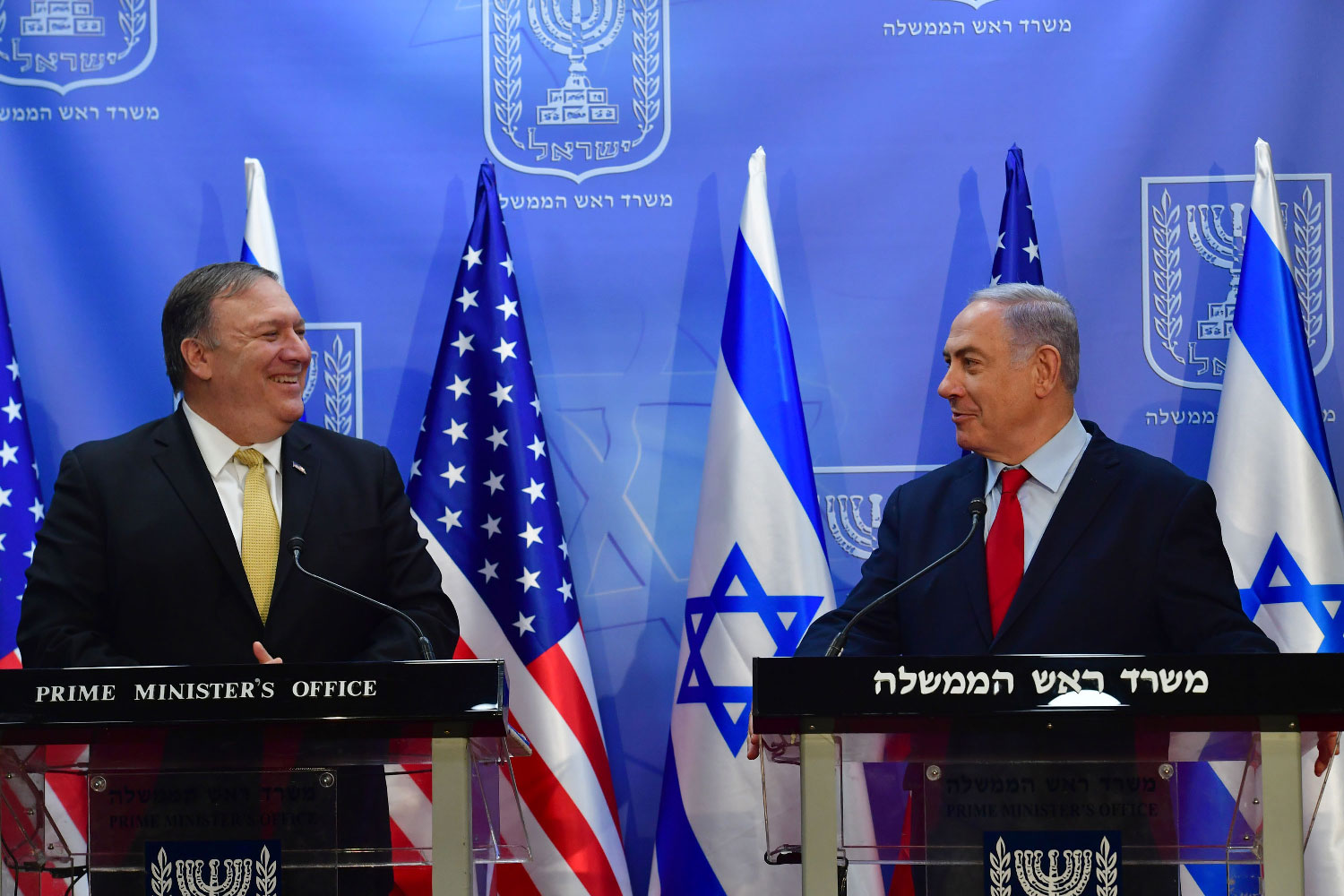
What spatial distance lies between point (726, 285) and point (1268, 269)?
4.69 feet

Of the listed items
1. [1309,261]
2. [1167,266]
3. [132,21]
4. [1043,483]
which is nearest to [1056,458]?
[1043,483]

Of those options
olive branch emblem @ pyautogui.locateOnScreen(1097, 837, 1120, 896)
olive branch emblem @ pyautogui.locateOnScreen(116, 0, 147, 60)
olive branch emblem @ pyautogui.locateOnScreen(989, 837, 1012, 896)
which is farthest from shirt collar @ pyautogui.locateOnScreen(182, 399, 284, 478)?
olive branch emblem @ pyautogui.locateOnScreen(1097, 837, 1120, 896)

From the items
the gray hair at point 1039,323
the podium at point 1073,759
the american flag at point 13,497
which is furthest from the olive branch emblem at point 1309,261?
the american flag at point 13,497

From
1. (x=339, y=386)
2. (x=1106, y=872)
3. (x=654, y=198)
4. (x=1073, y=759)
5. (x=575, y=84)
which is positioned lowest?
(x=1106, y=872)

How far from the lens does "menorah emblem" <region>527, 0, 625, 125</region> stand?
394 cm

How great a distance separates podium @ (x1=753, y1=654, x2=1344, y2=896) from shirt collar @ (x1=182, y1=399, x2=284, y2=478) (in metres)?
1.43

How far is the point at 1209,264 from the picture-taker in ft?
12.6

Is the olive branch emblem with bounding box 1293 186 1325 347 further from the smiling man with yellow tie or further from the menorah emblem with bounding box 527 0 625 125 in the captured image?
the smiling man with yellow tie

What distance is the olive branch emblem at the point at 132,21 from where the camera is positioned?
3957 mm

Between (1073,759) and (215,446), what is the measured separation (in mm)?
1851

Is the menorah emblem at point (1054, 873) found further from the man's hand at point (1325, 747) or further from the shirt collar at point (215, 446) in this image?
the shirt collar at point (215, 446)

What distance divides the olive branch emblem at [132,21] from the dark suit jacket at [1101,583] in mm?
2668

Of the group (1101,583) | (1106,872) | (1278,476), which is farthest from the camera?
(1278,476)

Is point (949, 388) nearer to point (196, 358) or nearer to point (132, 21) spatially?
point (196, 358)
